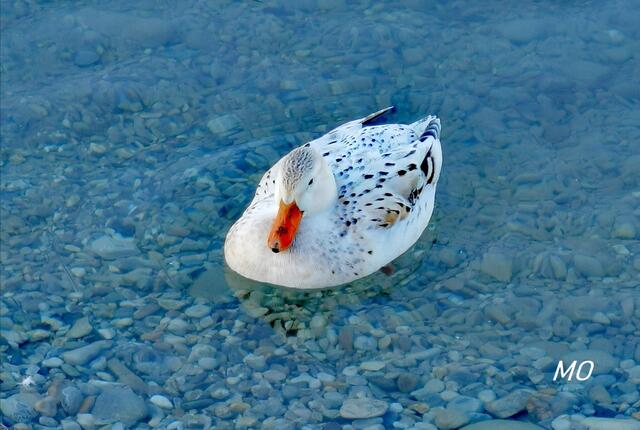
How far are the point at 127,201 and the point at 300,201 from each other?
178 centimetres

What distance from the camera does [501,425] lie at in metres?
6.71

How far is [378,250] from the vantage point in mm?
8055

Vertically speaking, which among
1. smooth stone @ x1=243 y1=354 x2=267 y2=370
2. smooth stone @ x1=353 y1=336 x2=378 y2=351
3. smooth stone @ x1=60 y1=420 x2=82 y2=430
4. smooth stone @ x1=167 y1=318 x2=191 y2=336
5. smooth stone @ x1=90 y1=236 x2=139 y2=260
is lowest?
smooth stone @ x1=60 y1=420 x2=82 y2=430

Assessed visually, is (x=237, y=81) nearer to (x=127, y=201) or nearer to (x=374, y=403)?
(x=127, y=201)

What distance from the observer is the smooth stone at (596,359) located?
7.19m

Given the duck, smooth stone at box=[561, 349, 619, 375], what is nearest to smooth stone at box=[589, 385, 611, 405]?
smooth stone at box=[561, 349, 619, 375]

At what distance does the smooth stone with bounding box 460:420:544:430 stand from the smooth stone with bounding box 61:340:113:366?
2.54m

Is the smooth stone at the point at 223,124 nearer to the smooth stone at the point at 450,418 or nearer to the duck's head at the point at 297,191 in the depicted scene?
the duck's head at the point at 297,191

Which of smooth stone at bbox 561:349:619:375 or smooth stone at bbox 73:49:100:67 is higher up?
smooth stone at bbox 73:49:100:67

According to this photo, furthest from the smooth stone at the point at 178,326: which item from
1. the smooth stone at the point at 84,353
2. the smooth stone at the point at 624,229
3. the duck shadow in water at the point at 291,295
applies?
the smooth stone at the point at 624,229

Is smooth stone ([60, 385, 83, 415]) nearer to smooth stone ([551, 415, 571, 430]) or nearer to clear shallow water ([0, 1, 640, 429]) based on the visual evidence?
clear shallow water ([0, 1, 640, 429])

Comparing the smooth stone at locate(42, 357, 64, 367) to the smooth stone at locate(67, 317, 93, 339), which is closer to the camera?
the smooth stone at locate(42, 357, 64, 367)

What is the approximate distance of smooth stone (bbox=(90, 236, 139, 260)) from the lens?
8312 millimetres

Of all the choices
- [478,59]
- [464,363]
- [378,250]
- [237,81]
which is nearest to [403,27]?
[478,59]
